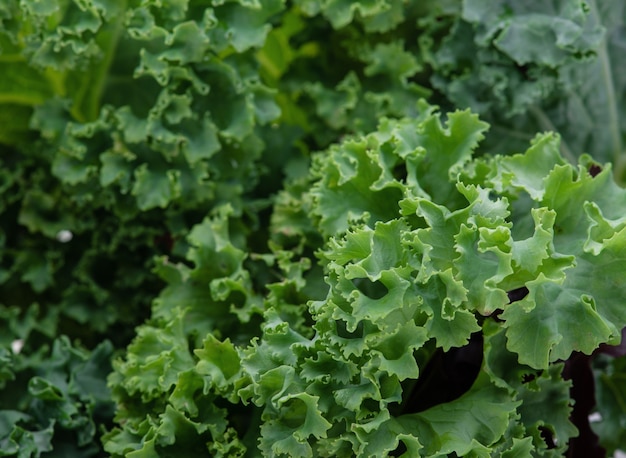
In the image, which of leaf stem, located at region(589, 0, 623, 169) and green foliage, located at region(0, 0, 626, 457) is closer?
green foliage, located at region(0, 0, 626, 457)

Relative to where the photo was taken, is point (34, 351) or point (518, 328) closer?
point (518, 328)

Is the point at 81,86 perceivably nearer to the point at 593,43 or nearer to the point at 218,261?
the point at 218,261

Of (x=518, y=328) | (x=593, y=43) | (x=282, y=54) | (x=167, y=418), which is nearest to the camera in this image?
(x=518, y=328)

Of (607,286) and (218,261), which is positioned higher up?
(607,286)

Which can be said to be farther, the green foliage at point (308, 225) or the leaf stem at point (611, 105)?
the leaf stem at point (611, 105)

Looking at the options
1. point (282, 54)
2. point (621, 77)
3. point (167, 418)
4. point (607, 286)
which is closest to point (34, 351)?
point (167, 418)

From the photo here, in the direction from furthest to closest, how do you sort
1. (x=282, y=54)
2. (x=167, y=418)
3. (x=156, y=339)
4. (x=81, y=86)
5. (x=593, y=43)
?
(x=282, y=54) → (x=81, y=86) → (x=593, y=43) → (x=156, y=339) → (x=167, y=418)

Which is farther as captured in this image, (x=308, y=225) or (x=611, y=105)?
(x=611, y=105)

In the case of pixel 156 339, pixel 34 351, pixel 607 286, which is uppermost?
pixel 607 286
